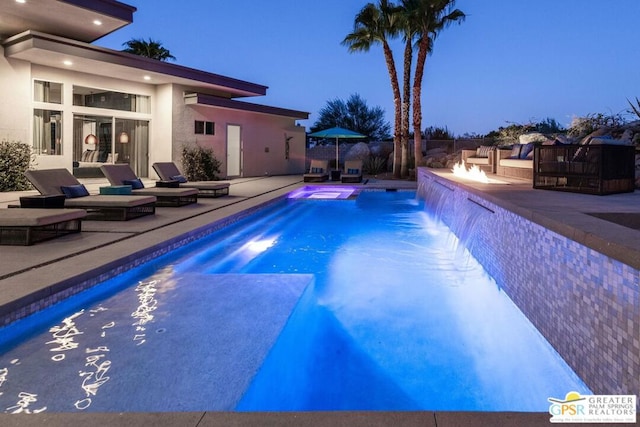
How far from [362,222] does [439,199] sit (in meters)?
1.90

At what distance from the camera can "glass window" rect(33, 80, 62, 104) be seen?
12594mm

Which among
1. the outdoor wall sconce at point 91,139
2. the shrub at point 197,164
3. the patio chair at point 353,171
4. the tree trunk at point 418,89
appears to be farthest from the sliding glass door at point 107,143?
the tree trunk at point 418,89

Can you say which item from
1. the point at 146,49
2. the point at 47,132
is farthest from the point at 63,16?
the point at 146,49

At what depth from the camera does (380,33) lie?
1977 centimetres

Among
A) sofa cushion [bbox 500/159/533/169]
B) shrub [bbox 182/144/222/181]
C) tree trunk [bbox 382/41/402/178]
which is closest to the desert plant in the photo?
tree trunk [bbox 382/41/402/178]

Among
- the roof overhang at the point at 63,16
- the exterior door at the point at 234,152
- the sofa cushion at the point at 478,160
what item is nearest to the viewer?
the roof overhang at the point at 63,16

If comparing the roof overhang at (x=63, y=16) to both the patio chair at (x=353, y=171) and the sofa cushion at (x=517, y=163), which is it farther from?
the sofa cushion at (x=517, y=163)

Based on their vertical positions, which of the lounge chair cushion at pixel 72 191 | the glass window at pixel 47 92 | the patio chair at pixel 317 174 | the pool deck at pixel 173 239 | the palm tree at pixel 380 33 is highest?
the palm tree at pixel 380 33

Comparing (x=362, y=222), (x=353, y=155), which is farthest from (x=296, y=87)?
(x=362, y=222)

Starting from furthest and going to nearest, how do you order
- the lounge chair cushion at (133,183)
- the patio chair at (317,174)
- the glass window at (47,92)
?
the patio chair at (317,174) → the glass window at (47,92) → the lounge chair cushion at (133,183)

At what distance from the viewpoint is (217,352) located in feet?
10.2

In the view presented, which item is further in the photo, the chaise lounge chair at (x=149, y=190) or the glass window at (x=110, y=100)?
the glass window at (x=110, y=100)

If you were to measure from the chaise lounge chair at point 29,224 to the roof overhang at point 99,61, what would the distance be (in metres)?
6.65

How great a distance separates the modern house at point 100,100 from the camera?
1123 cm
